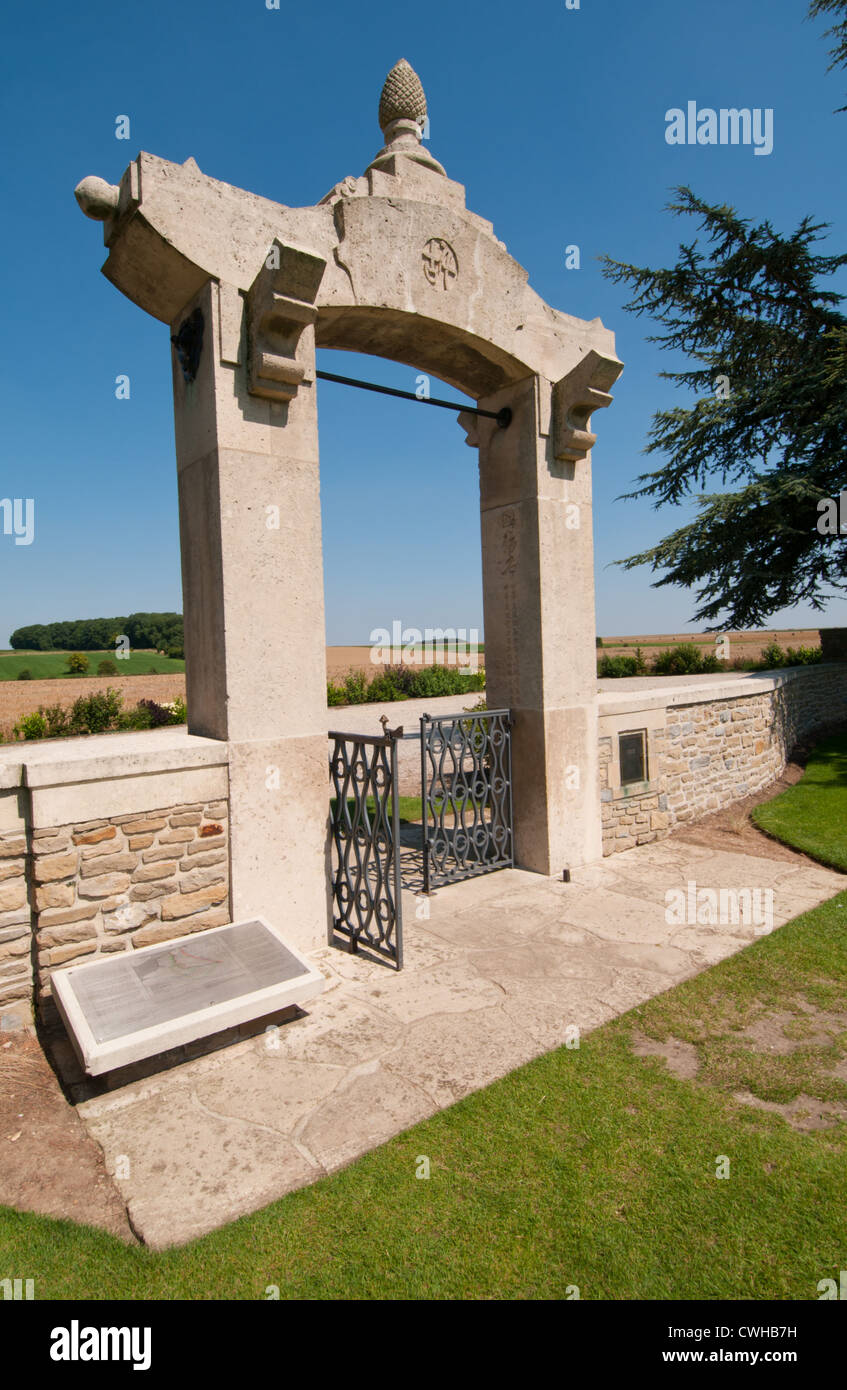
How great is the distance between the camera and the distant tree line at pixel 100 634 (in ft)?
126

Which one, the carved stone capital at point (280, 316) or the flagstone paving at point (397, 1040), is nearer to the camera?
the flagstone paving at point (397, 1040)

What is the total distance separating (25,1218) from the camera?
243cm

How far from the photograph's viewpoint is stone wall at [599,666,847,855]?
21.9 feet

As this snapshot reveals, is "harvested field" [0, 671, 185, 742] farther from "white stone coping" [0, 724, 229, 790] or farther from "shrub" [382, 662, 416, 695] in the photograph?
"white stone coping" [0, 724, 229, 790]

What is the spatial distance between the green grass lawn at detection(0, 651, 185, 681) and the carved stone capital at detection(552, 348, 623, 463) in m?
23.2

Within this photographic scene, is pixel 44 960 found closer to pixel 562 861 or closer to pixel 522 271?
Result: pixel 562 861

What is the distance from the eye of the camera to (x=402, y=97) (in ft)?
17.6

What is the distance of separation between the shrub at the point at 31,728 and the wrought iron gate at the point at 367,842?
14451 mm

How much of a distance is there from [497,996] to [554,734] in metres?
2.55

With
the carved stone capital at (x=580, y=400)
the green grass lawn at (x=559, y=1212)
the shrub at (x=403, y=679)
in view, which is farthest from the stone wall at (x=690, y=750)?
the shrub at (x=403, y=679)

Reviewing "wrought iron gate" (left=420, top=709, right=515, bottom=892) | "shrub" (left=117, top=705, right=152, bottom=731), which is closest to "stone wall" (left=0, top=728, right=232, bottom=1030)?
"wrought iron gate" (left=420, top=709, right=515, bottom=892)

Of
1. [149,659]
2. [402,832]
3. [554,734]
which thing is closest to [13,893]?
[554,734]

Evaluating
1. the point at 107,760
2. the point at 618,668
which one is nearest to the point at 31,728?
the point at 107,760

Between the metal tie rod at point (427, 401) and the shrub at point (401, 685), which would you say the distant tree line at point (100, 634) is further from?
the metal tie rod at point (427, 401)
